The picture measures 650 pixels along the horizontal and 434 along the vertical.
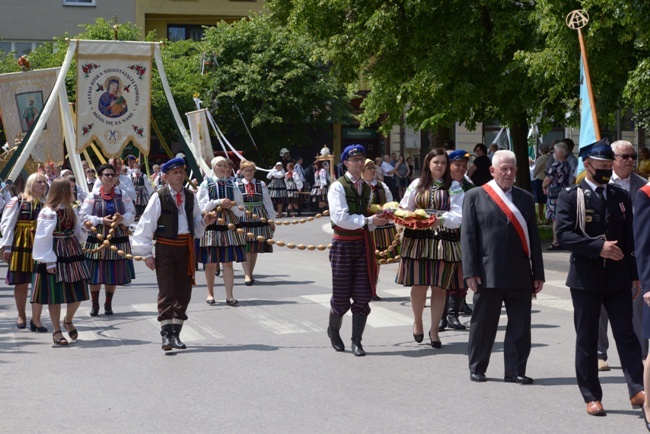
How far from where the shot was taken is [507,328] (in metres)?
8.27

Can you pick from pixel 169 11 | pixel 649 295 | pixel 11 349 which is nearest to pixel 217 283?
pixel 11 349

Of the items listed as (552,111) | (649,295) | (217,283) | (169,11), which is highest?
(169,11)

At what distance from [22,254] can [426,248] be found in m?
4.75

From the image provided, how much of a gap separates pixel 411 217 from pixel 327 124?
3362cm

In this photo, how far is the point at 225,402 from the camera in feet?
Result: 25.2

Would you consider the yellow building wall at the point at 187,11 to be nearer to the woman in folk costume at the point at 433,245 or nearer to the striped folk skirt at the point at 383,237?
the striped folk skirt at the point at 383,237

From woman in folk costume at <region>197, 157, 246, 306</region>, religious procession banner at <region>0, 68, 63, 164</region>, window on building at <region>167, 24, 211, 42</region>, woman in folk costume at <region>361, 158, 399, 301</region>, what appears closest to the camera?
woman in folk costume at <region>361, 158, 399, 301</region>

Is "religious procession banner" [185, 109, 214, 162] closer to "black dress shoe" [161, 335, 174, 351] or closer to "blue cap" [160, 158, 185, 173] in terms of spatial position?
"blue cap" [160, 158, 185, 173]

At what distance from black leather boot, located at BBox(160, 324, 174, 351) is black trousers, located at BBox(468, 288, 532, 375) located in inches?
122

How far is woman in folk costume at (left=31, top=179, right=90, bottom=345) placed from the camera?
34.6 ft

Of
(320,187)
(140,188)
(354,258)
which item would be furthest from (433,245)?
(320,187)

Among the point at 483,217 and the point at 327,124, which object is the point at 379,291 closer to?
the point at 483,217

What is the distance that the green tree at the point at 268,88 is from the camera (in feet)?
132

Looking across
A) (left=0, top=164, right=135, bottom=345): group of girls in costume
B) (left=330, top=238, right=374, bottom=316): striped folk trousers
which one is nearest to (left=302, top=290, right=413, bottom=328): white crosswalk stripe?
(left=330, top=238, right=374, bottom=316): striped folk trousers
